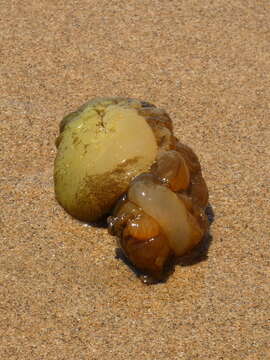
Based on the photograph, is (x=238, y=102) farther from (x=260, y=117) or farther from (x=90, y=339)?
(x=90, y=339)

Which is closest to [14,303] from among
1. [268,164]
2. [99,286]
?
[99,286]

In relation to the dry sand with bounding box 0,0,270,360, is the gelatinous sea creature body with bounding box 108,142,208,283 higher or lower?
higher

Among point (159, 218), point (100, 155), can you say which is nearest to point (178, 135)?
point (100, 155)

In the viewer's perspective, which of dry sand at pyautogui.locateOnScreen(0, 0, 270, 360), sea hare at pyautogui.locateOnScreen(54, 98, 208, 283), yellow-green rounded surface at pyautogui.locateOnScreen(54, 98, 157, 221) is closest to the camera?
dry sand at pyautogui.locateOnScreen(0, 0, 270, 360)

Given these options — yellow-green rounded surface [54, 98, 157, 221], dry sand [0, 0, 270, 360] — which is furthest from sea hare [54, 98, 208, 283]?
dry sand [0, 0, 270, 360]

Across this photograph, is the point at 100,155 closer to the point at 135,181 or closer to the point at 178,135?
the point at 135,181

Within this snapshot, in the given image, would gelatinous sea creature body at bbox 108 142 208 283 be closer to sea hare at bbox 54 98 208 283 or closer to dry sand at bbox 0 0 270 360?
sea hare at bbox 54 98 208 283
